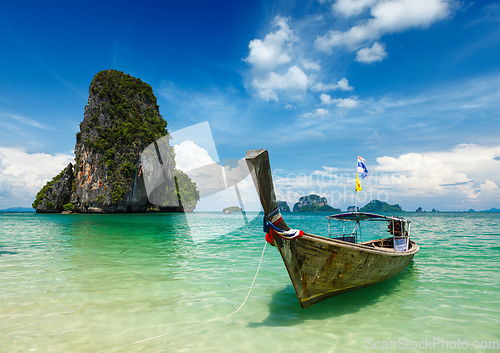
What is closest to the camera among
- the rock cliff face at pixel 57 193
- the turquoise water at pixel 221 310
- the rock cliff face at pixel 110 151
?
the turquoise water at pixel 221 310

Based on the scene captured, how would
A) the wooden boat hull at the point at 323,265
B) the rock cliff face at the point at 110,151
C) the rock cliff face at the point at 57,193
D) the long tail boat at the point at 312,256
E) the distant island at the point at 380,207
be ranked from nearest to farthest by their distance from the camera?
the long tail boat at the point at 312,256
the wooden boat hull at the point at 323,265
the rock cliff face at the point at 110,151
the rock cliff face at the point at 57,193
the distant island at the point at 380,207

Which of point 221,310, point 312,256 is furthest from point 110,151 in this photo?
point 312,256

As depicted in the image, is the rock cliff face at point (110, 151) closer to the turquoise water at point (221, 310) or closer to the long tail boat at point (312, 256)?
the turquoise water at point (221, 310)

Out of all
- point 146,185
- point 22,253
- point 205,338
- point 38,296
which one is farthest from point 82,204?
point 205,338

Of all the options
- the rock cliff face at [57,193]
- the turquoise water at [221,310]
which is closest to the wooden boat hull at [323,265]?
the turquoise water at [221,310]

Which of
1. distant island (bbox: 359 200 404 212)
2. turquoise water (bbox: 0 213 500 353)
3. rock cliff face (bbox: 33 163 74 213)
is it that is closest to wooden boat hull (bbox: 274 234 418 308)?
turquoise water (bbox: 0 213 500 353)

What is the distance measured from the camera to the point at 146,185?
58062 mm

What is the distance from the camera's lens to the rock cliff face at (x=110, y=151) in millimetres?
54156

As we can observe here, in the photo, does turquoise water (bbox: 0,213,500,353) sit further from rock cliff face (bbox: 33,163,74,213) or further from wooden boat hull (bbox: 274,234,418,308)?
rock cliff face (bbox: 33,163,74,213)

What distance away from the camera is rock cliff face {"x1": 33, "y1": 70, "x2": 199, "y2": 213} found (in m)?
54.2

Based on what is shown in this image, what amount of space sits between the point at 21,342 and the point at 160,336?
1.94m

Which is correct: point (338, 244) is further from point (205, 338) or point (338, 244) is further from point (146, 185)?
point (146, 185)

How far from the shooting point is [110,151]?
54625 millimetres

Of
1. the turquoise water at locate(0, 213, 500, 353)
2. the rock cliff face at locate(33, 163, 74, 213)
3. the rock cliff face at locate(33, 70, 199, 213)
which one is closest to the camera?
the turquoise water at locate(0, 213, 500, 353)
